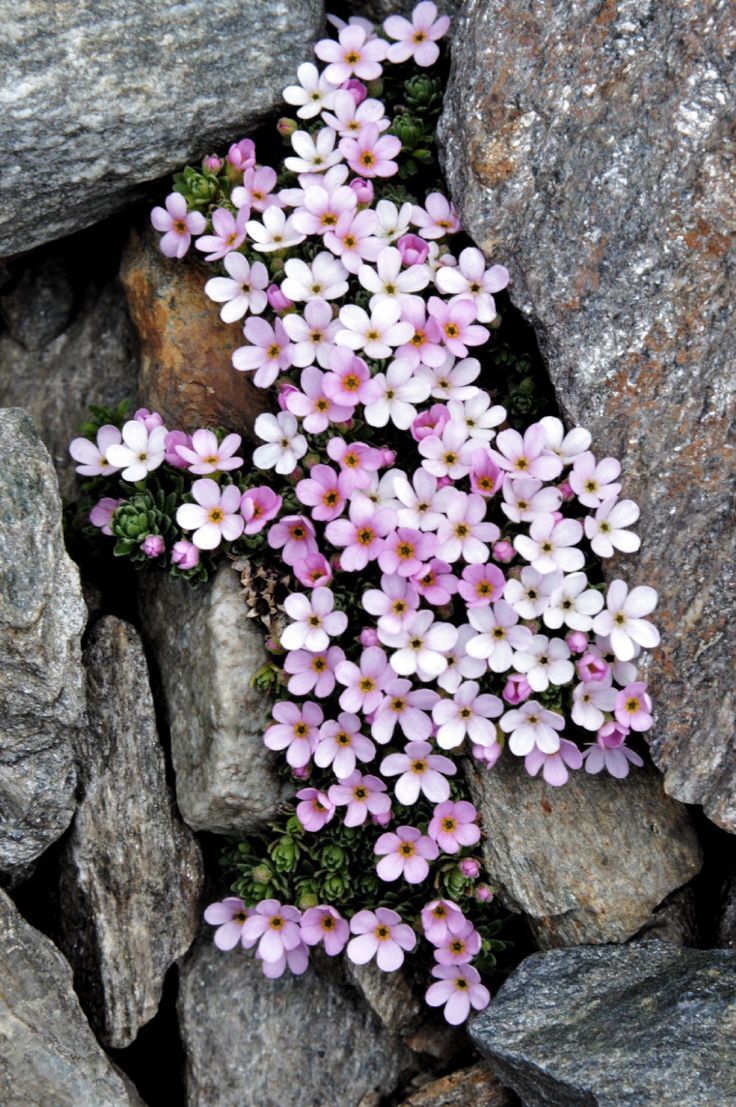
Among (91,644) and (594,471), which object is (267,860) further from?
(594,471)

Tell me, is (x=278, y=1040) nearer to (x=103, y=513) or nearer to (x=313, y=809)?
(x=313, y=809)

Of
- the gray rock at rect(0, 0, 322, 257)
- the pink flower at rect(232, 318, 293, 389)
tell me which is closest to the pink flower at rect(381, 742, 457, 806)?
the pink flower at rect(232, 318, 293, 389)

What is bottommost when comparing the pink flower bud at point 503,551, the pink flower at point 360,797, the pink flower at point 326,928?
the pink flower at point 326,928

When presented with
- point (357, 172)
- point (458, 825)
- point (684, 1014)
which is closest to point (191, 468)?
point (357, 172)

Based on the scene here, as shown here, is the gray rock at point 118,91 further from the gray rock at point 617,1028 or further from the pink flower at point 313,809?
the gray rock at point 617,1028

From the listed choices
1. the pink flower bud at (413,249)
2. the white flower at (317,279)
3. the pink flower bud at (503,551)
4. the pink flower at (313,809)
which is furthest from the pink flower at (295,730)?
the pink flower bud at (413,249)
